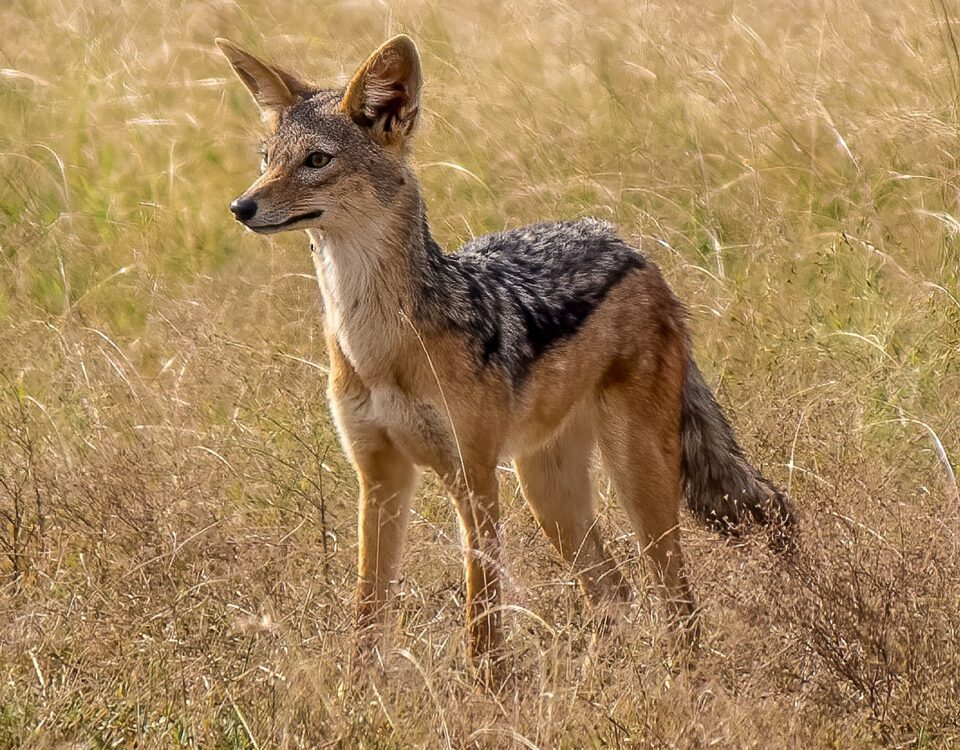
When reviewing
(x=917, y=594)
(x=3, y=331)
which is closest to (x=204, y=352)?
(x=3, y=331)

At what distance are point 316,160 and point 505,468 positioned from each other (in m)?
1.76

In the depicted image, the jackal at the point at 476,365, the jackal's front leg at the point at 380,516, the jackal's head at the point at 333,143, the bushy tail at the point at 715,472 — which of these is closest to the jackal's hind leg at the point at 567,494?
the jackal at the point at 476,365

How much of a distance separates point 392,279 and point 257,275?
3.32 metres

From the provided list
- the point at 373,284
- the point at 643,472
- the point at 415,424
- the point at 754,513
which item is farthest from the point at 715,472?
the point at 373,284

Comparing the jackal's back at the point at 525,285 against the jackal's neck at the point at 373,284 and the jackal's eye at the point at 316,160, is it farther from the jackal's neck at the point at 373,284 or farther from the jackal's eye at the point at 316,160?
the jackal's eye at the point at 316,160

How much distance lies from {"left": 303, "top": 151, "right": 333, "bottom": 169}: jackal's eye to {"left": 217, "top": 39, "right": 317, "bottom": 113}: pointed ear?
351 millimetres

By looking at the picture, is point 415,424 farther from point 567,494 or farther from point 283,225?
point 567,494

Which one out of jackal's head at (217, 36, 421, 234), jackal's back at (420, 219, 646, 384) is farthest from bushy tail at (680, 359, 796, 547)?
jackal's head at (217, 36, 421, 234)

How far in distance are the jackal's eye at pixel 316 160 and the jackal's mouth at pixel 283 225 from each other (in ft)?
0.57

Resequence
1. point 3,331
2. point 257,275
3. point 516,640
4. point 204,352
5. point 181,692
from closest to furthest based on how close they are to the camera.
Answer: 1. point 181,692
2. point 516,640
3. point 204,352
4. point 3,331
5. point 257,275

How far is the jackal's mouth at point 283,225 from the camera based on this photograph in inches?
185

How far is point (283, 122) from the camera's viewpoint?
16.6ft

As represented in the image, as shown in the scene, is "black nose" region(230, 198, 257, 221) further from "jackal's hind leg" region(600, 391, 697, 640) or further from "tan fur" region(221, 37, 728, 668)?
"jackal's hind leg" region(600, 391, 697, 640)

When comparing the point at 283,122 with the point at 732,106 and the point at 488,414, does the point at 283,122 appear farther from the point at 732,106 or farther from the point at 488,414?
the point at 732,106
